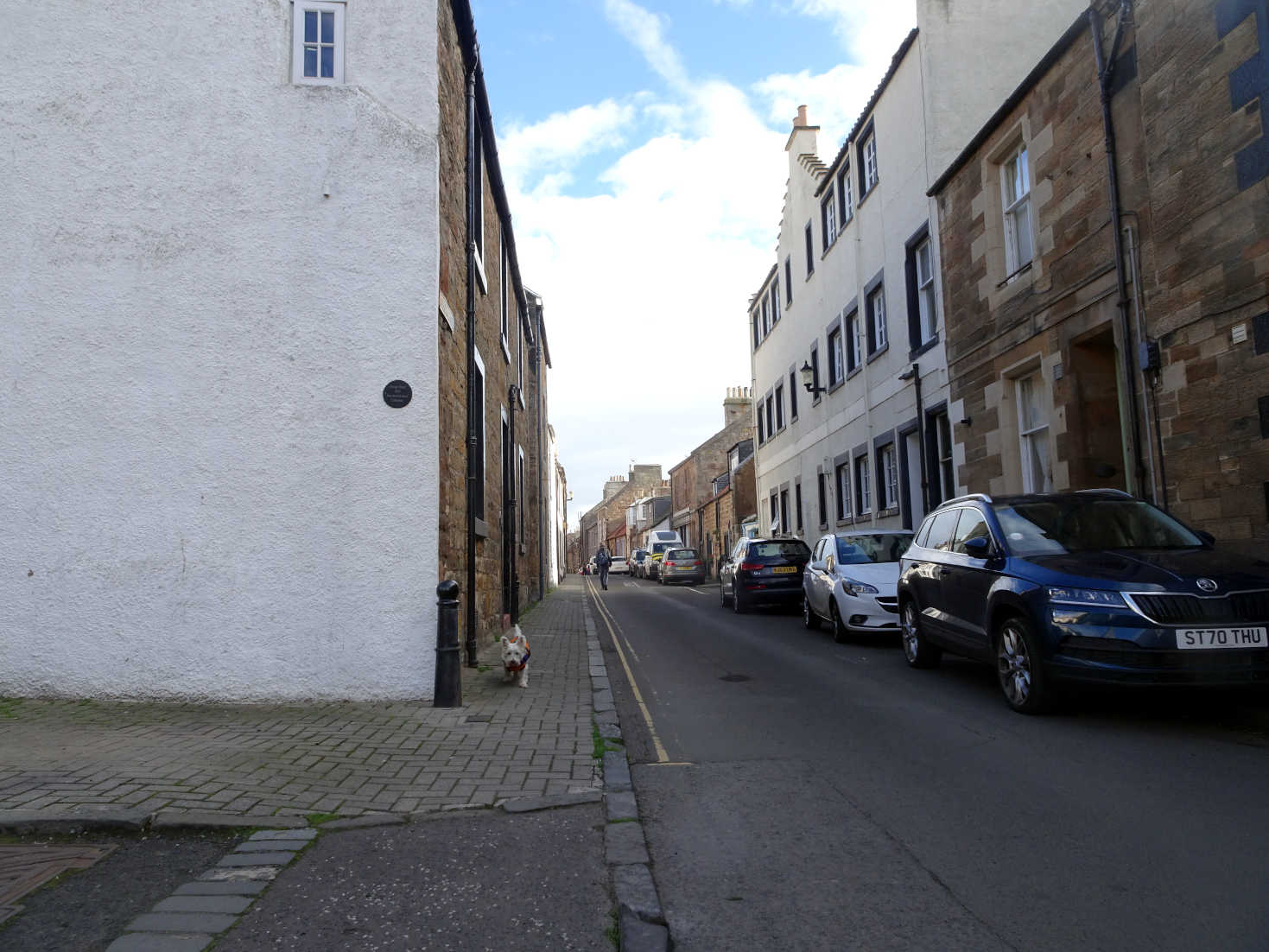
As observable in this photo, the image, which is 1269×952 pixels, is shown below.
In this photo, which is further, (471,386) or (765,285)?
(765,285)

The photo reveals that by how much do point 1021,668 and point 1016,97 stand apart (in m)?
9.74

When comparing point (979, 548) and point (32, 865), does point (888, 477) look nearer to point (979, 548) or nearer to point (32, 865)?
point (979, 548)

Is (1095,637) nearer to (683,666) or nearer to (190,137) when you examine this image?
(683,666)

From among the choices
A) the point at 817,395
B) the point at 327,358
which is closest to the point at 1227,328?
the point at 327,358

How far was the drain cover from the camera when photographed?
3.64 metres

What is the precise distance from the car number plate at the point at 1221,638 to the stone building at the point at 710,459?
139ft

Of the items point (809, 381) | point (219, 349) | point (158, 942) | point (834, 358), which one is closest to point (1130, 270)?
point (219, 349)

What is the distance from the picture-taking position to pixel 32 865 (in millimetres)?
3953

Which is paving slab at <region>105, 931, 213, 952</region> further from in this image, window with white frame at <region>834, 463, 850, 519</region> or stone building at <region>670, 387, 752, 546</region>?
Answer: stone building at <region>670, 387, 752, 546</region>

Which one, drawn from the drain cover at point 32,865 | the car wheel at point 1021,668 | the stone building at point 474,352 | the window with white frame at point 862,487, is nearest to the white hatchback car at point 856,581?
the car wheel at point 1021,668

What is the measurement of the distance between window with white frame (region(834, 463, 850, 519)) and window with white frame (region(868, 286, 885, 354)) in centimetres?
333

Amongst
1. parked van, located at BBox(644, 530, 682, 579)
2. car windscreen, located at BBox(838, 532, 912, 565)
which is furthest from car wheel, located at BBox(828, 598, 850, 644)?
parked van, located at BBox(644, 530, 682, 579)

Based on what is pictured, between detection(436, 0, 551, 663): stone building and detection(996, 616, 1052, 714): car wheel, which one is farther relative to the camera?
detection(436, 0, 551, 663): stone building

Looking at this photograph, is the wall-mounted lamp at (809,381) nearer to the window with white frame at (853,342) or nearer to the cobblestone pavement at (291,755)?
the window with white frame at (853,342)
